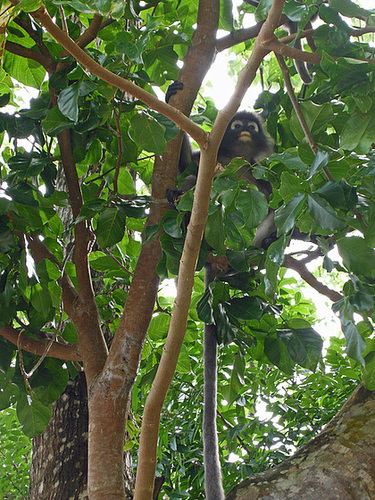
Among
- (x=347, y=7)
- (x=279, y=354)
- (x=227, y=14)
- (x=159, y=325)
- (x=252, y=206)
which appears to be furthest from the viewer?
(x=159, y=325)

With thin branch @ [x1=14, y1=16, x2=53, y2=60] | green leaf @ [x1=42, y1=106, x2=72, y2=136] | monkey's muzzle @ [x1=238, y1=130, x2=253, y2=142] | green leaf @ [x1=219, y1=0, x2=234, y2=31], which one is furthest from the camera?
monkey's muzzle @ [x1=238, y1=130, x2=253, y2=142]

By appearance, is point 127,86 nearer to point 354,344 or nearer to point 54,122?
point 54,122

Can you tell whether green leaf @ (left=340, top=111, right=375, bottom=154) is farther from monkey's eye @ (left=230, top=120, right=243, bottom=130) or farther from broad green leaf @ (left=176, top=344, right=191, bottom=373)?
monkey's eye @ (left=230, top=120, right=243, bottom=130)

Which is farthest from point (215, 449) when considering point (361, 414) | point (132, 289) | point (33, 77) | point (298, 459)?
point (33, 77)

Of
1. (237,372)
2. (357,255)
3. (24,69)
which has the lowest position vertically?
(357,255)

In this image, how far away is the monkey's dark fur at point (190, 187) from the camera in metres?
1.66

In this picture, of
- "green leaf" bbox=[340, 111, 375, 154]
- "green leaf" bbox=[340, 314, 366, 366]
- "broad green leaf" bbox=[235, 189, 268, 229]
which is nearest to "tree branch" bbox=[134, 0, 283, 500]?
"broad green leaf" bbox=[235, 189, 268, 229]

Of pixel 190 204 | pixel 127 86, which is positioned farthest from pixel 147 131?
pixel 127 86

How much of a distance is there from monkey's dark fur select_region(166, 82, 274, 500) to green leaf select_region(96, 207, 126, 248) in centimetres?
32

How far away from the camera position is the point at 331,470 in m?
1.40

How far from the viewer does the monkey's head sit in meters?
3.41

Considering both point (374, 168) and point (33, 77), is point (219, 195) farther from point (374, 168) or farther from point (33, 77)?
point (33, 77)

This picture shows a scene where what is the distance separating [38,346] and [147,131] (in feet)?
2.65

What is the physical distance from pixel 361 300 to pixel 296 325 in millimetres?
678
